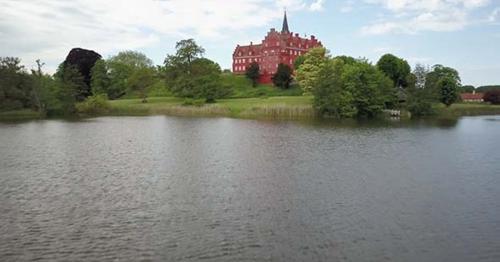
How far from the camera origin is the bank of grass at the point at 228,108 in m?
69.2

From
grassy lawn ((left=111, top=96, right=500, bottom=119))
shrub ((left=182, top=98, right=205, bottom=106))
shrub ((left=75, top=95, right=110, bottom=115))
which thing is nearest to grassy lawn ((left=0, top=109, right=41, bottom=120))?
shrub ((left=75, top=95, right=110, bottom=115))

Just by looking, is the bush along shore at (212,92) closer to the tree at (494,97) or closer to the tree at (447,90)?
the tree at (447,90)

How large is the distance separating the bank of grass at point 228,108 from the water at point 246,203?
117ft

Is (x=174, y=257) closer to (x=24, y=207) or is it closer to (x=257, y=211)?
(x=257, y=211)

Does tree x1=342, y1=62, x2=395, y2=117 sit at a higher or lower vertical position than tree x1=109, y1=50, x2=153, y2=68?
lower

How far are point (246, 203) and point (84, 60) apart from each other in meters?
94.7

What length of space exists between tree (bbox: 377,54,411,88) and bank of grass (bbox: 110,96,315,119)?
78.2 feet

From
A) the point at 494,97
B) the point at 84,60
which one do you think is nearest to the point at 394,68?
the point at 494,97

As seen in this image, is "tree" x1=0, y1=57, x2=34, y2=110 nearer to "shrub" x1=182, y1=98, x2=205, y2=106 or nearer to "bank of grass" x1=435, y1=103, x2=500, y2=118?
"shrub" x1=182, y1=98, x2=205, y2=106

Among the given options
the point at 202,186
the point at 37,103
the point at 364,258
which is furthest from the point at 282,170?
the point at 37,103

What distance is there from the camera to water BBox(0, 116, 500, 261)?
12844 mm

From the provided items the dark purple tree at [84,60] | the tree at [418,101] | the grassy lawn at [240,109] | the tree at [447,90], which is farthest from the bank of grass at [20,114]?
the tree at [447,90]

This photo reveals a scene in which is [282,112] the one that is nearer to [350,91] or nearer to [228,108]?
[228,108]

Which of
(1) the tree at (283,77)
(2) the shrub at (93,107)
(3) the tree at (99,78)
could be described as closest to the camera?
(2) the shrub at (93,107)
